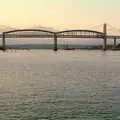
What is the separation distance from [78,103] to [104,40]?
163363 mm

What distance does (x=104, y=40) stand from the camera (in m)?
192

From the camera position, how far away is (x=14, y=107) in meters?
27.9

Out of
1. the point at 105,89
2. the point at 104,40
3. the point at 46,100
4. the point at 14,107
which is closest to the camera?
the point at 14,107

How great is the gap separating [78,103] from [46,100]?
2.34 meters

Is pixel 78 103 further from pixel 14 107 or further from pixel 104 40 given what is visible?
pixel 104 40

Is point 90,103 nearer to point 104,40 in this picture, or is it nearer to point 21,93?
point 21,93

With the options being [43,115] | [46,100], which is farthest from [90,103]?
[43,115]

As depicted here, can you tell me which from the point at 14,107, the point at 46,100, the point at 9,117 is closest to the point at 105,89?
the point at 46,100

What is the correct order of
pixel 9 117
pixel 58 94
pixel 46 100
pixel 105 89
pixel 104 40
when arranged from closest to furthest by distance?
pixel 9 117 < pixel 46 100 < pixel 58 94 < pixel 105 89 < pixel 104 40

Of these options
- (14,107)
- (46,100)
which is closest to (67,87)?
(46,100)

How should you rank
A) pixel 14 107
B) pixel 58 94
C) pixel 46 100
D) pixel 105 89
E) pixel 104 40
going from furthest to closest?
1. pixel 104 40
2. pixel 105 89
3. pixel 58 94
4. pixel 46 100
5. pixel 14 107

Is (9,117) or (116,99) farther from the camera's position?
(116,99)

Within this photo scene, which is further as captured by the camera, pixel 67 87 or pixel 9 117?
pixel 67 87

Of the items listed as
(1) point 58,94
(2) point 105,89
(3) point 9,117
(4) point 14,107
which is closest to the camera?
(3) point 9,117
